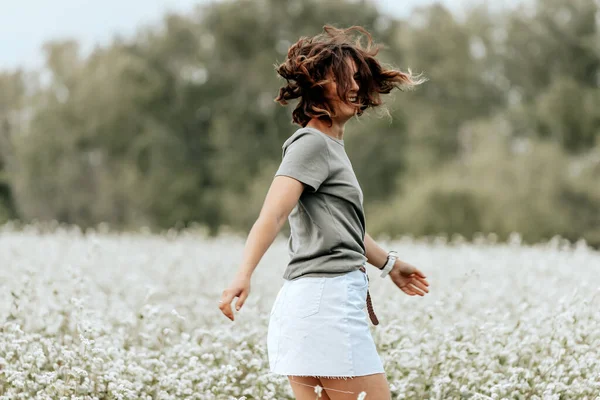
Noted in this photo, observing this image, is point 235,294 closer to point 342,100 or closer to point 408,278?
point 342,100

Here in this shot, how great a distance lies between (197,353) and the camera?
5219 mm

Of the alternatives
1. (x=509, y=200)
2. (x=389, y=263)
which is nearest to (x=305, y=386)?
(x=389, y=263)

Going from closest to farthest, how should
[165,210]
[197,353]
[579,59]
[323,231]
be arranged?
[323,231], [197,353], [579,59], [165,210]

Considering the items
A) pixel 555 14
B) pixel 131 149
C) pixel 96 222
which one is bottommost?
pixel 96 222

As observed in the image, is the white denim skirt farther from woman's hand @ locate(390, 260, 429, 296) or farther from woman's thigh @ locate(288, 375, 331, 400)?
woman's hand @ locate(390, 260, 429, 296)

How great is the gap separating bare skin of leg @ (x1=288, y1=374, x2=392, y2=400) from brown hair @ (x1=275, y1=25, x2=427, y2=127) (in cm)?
104

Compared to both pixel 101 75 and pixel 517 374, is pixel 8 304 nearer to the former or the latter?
pixel 517 374

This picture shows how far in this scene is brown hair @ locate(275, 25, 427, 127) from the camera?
11.6 feet

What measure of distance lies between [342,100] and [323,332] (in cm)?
93

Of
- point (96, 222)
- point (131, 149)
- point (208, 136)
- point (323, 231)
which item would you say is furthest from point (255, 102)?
point (323, 231)

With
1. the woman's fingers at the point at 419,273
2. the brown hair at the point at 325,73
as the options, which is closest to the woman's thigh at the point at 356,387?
the woman's fingers at the point at 419,273

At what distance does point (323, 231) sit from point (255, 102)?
115 feet

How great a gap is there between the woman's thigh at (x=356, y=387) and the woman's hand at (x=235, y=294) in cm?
49

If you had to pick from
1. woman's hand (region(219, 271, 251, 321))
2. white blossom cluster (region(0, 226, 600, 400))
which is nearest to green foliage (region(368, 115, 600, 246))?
white blossom cluster (region(0, 226, 600, 400))
